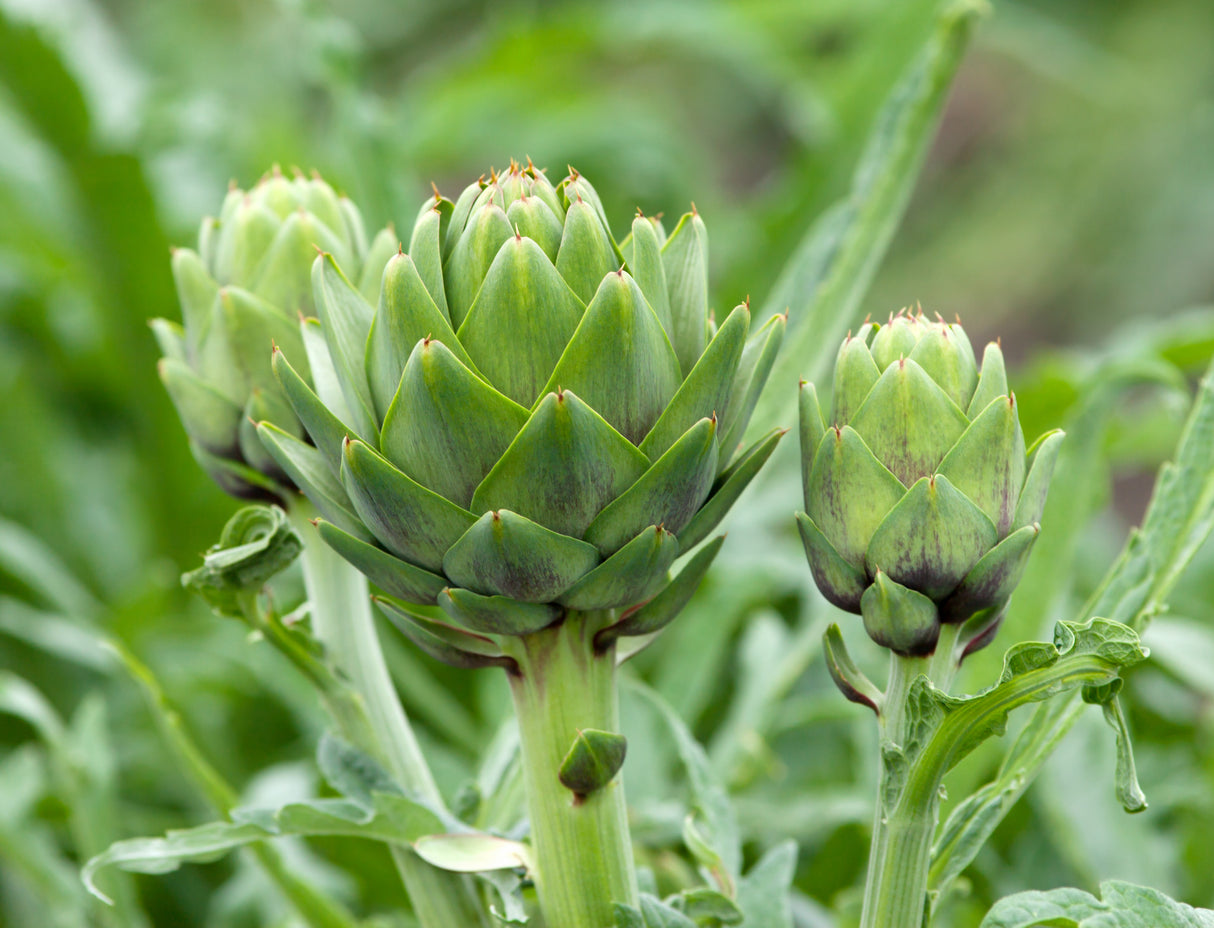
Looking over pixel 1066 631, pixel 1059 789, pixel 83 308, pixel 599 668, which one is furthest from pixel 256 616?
pixel 83 308

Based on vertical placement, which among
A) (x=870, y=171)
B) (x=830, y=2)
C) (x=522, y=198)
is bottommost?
(x=522, y=198)

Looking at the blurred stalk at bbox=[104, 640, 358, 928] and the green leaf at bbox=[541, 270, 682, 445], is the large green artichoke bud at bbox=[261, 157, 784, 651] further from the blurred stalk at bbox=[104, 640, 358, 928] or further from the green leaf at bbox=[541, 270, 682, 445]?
the blurred stalk at bbox=[104, 640, 358, 928]

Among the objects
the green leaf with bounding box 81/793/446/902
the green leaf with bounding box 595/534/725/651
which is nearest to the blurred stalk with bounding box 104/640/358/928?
the green leaf with bounding box 81/793/446/902

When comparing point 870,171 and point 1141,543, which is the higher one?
point 870,171

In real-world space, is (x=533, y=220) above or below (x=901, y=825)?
above

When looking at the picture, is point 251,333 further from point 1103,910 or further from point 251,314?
point 1103,910

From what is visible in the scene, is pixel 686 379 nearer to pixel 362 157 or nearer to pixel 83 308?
pixel 362 157

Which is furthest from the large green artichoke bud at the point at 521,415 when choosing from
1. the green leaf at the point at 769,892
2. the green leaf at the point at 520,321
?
A: the green leaf at the point at 769,892

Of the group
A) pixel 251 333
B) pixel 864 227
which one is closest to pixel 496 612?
pixel 251 333
